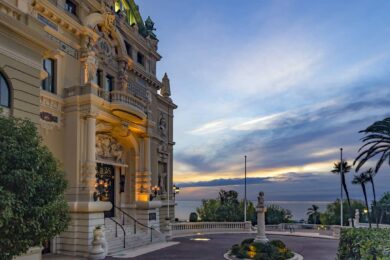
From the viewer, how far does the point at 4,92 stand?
14.9 metres

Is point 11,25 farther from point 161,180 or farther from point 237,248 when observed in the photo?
point 161,180

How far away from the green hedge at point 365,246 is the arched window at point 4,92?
42.9ft

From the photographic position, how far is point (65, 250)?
72.2 feet

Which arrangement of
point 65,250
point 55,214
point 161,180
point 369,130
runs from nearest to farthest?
1. point 55,214
2. point 65,250
3. point 369,130
4. point 161,180

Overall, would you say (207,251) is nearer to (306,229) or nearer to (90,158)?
(90,158)

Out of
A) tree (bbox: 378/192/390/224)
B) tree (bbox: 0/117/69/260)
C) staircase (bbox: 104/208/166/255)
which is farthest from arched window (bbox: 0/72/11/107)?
tree (bbox: 378/192/390/224)

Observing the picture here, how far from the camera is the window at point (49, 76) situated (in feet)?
74.3

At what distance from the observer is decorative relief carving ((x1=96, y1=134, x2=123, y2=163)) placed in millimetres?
26739

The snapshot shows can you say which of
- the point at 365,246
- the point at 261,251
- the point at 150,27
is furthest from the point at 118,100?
the point at 365,246

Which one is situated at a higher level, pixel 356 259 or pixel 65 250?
pixel 356 259

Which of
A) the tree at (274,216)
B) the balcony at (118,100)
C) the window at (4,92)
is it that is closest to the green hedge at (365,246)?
the window at (4,92)

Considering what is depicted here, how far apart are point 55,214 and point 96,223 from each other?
11.9m

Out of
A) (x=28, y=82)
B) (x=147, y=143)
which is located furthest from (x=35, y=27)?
(x=147, y=143)

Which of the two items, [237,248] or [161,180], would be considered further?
[161,180]
